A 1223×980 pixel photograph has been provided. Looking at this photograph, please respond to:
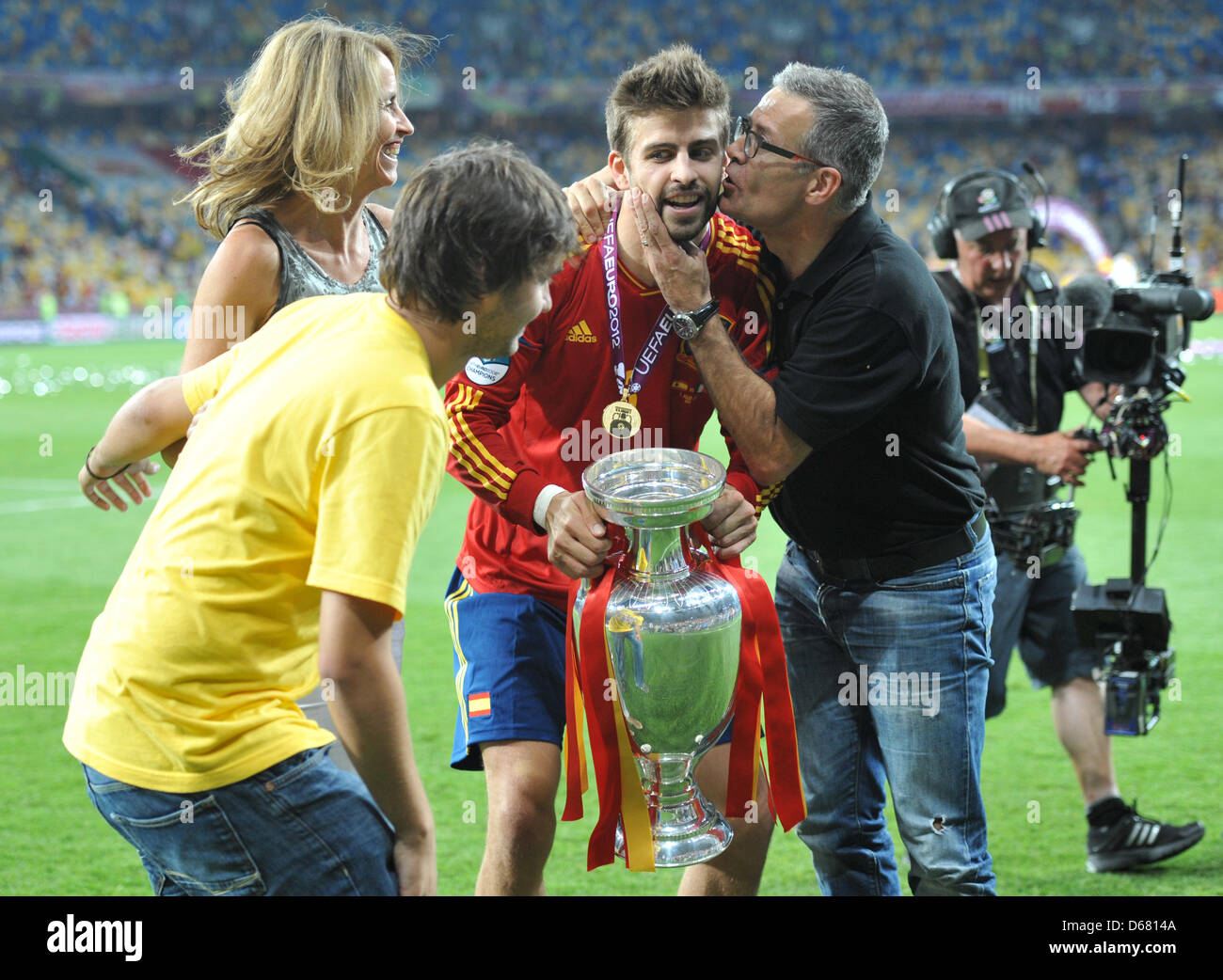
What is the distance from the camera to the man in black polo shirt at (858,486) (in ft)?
9.23

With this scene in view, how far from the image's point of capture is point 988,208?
4.25 m

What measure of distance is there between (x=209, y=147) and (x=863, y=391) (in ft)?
6.17

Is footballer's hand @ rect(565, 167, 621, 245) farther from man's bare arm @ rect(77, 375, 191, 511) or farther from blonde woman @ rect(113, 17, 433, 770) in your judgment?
Answer: man's bare arm @ rect(77, 375, 191, 511)

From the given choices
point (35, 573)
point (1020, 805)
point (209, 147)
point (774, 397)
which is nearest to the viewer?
point (774, 397)

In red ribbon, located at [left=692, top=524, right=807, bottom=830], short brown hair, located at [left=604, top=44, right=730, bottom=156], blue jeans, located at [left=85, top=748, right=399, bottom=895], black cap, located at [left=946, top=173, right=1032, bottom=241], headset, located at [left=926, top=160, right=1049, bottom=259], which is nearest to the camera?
blue jeans, located at [left=85, top=748, right=399, bottom=895]

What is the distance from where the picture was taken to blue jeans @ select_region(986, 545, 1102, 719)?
14.6ft

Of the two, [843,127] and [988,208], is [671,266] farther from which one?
[988,208]

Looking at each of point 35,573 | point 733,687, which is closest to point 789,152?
point 733,687

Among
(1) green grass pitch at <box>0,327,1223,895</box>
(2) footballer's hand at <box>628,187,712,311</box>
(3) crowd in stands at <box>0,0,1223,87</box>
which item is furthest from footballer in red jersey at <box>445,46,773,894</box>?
(3) crowd in stands at <box>0,0,1223,87</box>

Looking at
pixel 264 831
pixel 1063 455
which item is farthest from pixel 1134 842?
pixel 264 831

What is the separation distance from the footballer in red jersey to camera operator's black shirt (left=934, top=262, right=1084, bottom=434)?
5.34 feet

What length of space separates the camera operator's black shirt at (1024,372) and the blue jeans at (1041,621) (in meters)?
0.53

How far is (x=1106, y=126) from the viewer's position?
1405 inches

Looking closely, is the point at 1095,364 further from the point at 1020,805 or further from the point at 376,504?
the point at 376,504
